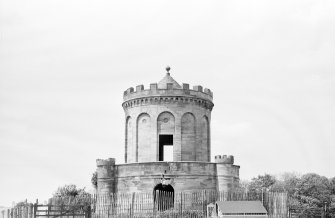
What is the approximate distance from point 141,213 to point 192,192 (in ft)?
15.4

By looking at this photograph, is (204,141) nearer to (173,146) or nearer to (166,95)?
(173,146)

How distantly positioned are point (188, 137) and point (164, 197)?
295 inches

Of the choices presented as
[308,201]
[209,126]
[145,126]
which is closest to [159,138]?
[145,126]

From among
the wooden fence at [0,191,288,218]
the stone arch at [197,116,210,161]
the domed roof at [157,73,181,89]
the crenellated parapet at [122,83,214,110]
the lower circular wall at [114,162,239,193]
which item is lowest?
the wooden fence at [0,191,288,218]

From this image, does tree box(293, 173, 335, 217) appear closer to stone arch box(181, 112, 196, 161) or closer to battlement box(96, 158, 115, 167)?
stone arch box(181, 112, 196, 161)

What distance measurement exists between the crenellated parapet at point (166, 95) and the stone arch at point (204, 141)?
1.43 meters

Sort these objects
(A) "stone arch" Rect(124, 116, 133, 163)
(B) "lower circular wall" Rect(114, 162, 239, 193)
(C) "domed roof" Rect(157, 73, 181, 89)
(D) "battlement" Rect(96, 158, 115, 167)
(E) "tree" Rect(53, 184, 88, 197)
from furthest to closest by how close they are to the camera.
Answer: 1. (E) "tree" Rect(53, 184, 88, 197)
2. (A) "stone arch" Rect(124, 116, 133, 163)
3. (C) "domed roof" Rect(157, 73, 181, 89)
4. (D) "battlement" Rect(96, 158, 115, 167)
5. (B) "lower circular wall" Rect(114, 162, 239, 193)

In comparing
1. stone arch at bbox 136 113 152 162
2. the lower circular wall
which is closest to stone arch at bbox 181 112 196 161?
stone arch at bbox 136 113 152 162

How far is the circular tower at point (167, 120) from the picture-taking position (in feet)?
145

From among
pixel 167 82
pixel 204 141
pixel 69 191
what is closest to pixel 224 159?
pixel 204 141

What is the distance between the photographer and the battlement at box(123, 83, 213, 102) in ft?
145

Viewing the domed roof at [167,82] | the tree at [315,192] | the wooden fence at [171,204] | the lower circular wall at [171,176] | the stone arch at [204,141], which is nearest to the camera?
the wooden fence at [171,204]

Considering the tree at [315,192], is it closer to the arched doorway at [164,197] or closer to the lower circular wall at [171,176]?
the lower circular wall at [171,176]

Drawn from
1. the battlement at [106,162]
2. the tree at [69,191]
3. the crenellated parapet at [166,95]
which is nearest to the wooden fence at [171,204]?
the battlement at [106,162]
